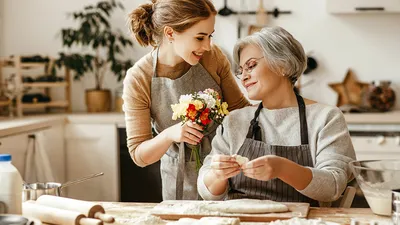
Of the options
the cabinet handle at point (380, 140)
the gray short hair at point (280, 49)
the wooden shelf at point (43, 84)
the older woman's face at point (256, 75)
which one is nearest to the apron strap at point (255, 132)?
the older woman's face at point (256, 75)

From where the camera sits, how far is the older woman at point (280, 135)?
2324 millimetres

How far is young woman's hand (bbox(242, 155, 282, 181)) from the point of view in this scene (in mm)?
2146

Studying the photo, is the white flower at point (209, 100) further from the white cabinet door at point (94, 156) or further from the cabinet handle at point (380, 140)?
the white cabinet door at point (94, 156)

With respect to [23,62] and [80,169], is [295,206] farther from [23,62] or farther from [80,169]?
[23,62]

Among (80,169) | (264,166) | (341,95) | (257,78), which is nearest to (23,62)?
(80,169)

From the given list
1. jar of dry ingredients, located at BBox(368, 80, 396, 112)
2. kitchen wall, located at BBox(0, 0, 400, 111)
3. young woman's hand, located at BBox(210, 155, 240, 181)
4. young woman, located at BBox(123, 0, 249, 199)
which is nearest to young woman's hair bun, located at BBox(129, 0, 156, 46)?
young woman, located at BBox(123, 0, 249, 199)

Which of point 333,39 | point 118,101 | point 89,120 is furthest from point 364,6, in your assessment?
point 89,120

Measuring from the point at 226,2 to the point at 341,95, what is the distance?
1.11 meters

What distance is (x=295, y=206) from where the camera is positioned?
7.14 ft

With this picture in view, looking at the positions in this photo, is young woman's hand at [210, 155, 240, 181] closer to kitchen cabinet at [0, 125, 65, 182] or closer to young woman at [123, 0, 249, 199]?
young woman at [123, 0, 249, 199]

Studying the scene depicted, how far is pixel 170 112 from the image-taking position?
114 inches

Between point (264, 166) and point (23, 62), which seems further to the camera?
point (23, 62)

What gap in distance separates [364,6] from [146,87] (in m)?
2.39

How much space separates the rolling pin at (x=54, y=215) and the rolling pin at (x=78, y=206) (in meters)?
0.02
